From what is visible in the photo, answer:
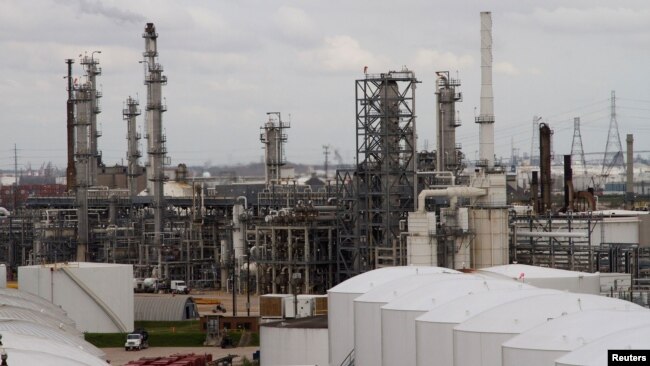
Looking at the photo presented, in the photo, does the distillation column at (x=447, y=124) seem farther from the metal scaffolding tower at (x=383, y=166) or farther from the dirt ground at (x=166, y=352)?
the dirt ground at (x=166, y=352)

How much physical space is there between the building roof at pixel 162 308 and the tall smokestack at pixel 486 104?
1506 centimetres

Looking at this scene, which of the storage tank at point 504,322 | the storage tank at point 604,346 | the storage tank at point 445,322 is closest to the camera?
the storage tank at point 604,346

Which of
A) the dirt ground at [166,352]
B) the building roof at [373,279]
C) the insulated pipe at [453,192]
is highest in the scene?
the insulated pipe at [453,192]

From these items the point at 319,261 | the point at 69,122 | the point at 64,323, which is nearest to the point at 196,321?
the point at 319,261

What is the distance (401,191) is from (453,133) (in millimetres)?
9980

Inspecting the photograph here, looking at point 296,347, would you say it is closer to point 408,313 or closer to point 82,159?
point 408,313

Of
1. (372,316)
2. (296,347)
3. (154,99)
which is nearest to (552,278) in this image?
(296,347)

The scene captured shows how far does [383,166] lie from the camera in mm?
61406

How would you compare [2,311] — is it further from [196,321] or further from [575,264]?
[575,264]

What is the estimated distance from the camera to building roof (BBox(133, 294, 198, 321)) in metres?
62.6

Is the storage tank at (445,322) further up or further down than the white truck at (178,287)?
further up

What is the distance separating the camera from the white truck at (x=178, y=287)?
73.5 metres

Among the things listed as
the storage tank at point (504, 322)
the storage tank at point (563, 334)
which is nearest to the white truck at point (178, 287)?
the storage tank at point (504, 322)

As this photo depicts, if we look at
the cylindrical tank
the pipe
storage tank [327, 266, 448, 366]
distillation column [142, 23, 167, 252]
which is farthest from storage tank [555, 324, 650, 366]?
distillation column [142, 23, 167, 252]
